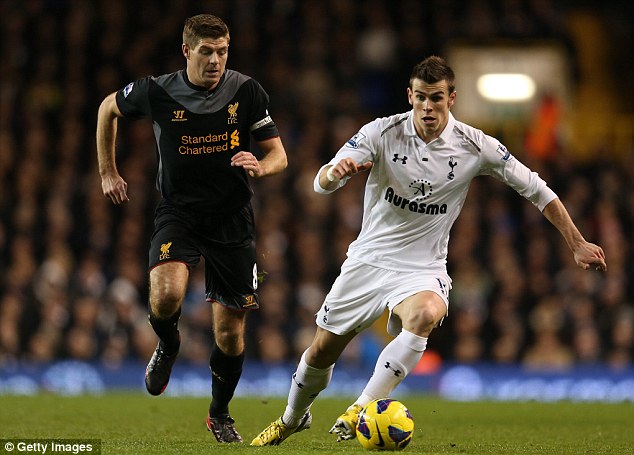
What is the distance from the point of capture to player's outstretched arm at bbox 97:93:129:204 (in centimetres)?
812

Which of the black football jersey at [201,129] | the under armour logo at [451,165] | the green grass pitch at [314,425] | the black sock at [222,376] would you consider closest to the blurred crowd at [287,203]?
the green grass pitch at [314,425]

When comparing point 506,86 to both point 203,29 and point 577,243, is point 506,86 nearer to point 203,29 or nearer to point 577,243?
point 577,243

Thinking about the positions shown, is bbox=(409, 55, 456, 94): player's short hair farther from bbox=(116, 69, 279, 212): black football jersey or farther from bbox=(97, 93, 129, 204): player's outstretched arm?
bbox=(97, 93, 129, 204): player's outstretched arm

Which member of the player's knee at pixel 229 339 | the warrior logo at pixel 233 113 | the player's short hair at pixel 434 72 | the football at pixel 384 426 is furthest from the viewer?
the player's knee at pixel 229 339

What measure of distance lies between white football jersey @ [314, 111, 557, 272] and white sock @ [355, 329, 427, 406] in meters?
0.60

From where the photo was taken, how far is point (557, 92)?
20.9m

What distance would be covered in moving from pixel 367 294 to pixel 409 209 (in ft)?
1.96

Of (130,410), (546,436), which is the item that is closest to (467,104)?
(130,410)

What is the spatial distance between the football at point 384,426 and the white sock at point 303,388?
81 centimetres

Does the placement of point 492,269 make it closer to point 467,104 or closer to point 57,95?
point 467,104

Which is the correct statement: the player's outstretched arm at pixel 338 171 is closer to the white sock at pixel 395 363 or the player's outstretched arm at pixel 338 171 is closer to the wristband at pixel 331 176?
the wristband at pixel 331 176

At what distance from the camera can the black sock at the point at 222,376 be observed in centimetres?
836

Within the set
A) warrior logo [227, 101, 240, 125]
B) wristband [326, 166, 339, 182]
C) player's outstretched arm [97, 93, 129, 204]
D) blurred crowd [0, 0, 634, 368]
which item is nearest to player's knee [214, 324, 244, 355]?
player's outstretched arm [97, 93, 129, 204]

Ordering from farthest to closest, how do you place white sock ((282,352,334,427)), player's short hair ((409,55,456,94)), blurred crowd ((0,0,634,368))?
blurred crowd ((0,0,634,368)) → white sock ((282,352,334,427)) → player's short hair ((409,55,456,94))
